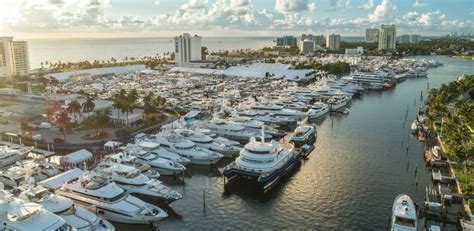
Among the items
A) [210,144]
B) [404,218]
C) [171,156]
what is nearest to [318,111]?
[210,144]

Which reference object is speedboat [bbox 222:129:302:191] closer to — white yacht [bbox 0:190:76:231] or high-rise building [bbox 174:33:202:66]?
white yacht [bbox 0:190:76:231]

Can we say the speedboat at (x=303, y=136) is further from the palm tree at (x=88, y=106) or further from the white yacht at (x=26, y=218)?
the white yacht at (x=26, y=218)

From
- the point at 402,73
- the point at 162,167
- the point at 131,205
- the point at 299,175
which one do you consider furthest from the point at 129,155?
the point at 402,73

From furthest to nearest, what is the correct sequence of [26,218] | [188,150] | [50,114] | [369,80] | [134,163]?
[369,80]
[50,114]
[188,150]
[134,163]
[26,218]

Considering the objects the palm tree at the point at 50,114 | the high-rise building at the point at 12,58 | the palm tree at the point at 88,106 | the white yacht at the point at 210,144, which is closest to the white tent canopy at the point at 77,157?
the white yacht at the point at 210,144

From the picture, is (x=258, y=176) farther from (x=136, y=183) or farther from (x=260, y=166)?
(x=136, y=183)

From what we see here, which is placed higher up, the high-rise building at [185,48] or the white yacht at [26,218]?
the high-rise building at [185,48]

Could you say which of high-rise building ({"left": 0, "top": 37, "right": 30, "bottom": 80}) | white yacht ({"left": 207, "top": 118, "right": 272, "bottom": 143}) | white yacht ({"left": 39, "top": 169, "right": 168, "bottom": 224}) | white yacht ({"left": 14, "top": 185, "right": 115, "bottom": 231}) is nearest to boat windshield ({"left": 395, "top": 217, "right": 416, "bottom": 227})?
white yacht ({"left": 39, "top": 169, "right": 168, "bottom": 224})
